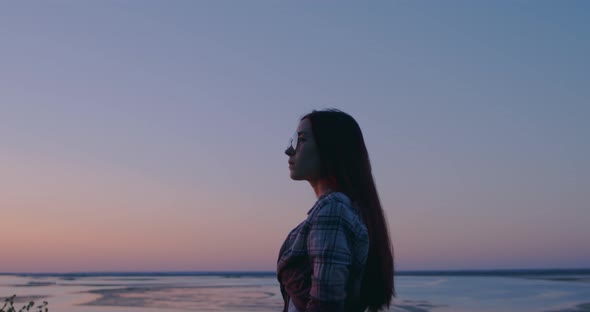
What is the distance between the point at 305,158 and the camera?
295cm

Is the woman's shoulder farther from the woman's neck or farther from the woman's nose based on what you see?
the woman's nose

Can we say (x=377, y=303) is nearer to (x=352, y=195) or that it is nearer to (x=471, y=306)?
(x=352, y=195)

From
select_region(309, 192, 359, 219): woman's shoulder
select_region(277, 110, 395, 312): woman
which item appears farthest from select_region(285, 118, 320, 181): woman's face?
select_region(309, 192, 359, 219): woman's shoulder

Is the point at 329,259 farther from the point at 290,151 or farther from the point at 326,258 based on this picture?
the point at 290,151

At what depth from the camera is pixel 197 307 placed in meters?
27.2

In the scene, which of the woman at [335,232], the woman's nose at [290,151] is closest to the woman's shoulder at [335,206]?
the woman at [335,232]

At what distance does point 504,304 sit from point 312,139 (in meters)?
25.8

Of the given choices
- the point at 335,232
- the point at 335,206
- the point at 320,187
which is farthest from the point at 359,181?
the point at 335,232

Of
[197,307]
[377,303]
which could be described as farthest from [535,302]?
[377,303]

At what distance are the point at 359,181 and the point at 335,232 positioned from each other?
0.38 meters

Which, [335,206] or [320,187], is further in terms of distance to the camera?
[320,187]

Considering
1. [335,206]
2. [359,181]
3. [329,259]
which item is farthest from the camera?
[359,181]

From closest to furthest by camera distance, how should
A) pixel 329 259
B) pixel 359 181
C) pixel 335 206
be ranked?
pixel 329 259 < pixel 335 206 < pixel 359 181

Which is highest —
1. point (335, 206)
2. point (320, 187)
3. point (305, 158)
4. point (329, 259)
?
point (305, 158)
